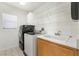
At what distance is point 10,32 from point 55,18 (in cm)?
84

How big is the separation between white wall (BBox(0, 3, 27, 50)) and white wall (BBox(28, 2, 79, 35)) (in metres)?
0.21

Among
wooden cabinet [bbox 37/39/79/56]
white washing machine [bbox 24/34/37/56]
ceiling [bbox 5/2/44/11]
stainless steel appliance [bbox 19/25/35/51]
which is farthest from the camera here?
white washing machine [bbox 24/34/37/56]

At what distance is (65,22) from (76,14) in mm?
278

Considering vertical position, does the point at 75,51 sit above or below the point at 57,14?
below

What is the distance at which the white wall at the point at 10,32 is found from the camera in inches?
55.1

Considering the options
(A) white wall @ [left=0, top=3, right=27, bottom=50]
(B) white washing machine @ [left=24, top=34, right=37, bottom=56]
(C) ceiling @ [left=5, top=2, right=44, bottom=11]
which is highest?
(C) ceiling @ [left=5, top=2, right=44, bottom=11]

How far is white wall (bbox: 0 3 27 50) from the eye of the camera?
140 centimetres

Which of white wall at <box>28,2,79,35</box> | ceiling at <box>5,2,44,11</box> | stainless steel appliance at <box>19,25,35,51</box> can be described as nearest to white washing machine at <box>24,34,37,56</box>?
stainless steel appliance at <box>19,25,35,51</box>

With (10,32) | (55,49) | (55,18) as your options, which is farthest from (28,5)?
(55,49)

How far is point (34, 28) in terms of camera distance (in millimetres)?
1636

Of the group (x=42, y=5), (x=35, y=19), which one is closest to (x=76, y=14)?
(x=42, y=5)

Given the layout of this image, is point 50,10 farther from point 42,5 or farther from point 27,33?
point 27,33

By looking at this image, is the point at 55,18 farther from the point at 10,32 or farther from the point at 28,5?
the point at 10,32

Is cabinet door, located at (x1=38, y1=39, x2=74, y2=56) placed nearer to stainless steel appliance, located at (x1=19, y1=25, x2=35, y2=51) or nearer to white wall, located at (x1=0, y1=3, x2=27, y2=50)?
stainless steel appliance, located at (x1=19, y1=25, x2=35, y2=51)
